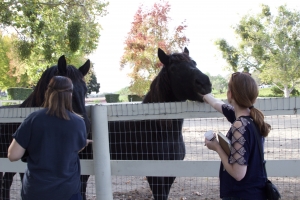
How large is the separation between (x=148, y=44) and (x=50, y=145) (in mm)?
25158

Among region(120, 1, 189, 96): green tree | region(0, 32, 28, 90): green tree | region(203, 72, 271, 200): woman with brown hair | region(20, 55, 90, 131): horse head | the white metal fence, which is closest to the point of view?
region(203, 72, 271, 200): woman with brown hair

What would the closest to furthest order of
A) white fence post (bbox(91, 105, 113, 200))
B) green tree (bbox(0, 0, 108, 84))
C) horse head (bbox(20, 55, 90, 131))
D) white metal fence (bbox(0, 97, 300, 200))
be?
white metal fence (bbox(0, 97, 300, 200)), white fence post (bbox(91, 105, 113, 200)), horse head (bbox(20, 55, 90, 131)), green tree (bbox(0, 0, 108, 84))

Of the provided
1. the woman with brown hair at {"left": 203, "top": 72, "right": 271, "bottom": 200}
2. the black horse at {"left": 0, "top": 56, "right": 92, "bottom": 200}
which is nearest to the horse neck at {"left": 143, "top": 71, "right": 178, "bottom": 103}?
the black horse at {"left": 0, "top": 56, "right": 92, "bottom": 200}

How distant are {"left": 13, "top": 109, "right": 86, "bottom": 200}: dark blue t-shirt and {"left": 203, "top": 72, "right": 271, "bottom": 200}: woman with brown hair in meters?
1.01

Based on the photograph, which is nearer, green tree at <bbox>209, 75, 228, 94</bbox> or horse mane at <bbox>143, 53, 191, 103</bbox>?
horse mane at <bbox>143, 53, 191, 103</bbox>

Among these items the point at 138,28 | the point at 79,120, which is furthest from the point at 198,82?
the point at 138,28

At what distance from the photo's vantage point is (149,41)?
26766 mm

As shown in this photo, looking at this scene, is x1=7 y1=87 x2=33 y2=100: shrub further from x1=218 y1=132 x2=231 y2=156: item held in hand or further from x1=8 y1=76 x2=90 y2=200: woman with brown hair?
x1=218 y1=132 x2=231 y2=156: item held in hand

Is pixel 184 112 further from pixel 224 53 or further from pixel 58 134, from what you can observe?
pixel 224 53

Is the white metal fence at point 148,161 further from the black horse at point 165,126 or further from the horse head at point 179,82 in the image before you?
the horse head at point 179,82

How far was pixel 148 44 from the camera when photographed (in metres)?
26.7

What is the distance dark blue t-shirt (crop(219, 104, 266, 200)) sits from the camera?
1.82 metres

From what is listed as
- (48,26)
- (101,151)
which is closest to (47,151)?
(101,151)

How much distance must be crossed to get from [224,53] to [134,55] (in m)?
12.0
